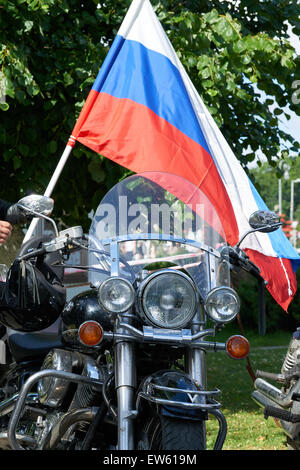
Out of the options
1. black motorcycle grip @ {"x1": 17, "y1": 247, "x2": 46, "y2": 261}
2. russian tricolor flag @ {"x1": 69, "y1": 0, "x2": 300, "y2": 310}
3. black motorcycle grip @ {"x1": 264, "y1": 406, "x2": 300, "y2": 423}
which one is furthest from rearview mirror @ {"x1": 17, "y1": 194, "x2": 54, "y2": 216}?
russian tricolor flag @ {"x1": 69, "y1": 0, "x2": 300, "y2": 310}

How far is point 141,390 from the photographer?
264cm

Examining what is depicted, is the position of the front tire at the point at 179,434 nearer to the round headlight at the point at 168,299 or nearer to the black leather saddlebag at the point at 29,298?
the round headlight at the point at 168,299

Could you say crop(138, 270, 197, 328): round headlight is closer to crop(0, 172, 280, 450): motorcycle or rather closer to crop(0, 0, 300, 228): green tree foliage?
crop(0, 172, 280, 450): motorcycle

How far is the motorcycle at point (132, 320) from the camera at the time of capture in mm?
2643

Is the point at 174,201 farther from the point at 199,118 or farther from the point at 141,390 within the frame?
the point at 199,118

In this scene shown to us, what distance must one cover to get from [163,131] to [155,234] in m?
2.50

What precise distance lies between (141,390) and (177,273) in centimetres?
46

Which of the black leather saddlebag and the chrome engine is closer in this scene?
the chrome engine

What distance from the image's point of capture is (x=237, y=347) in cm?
278

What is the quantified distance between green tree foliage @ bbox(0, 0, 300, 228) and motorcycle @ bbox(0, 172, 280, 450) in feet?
8.95

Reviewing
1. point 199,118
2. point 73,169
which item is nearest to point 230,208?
Result: point 199,118

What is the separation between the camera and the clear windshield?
2920 millimetres

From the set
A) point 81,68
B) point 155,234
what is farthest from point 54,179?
point 155,234

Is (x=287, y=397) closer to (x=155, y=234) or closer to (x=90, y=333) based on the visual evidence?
(x=155, y=234)
